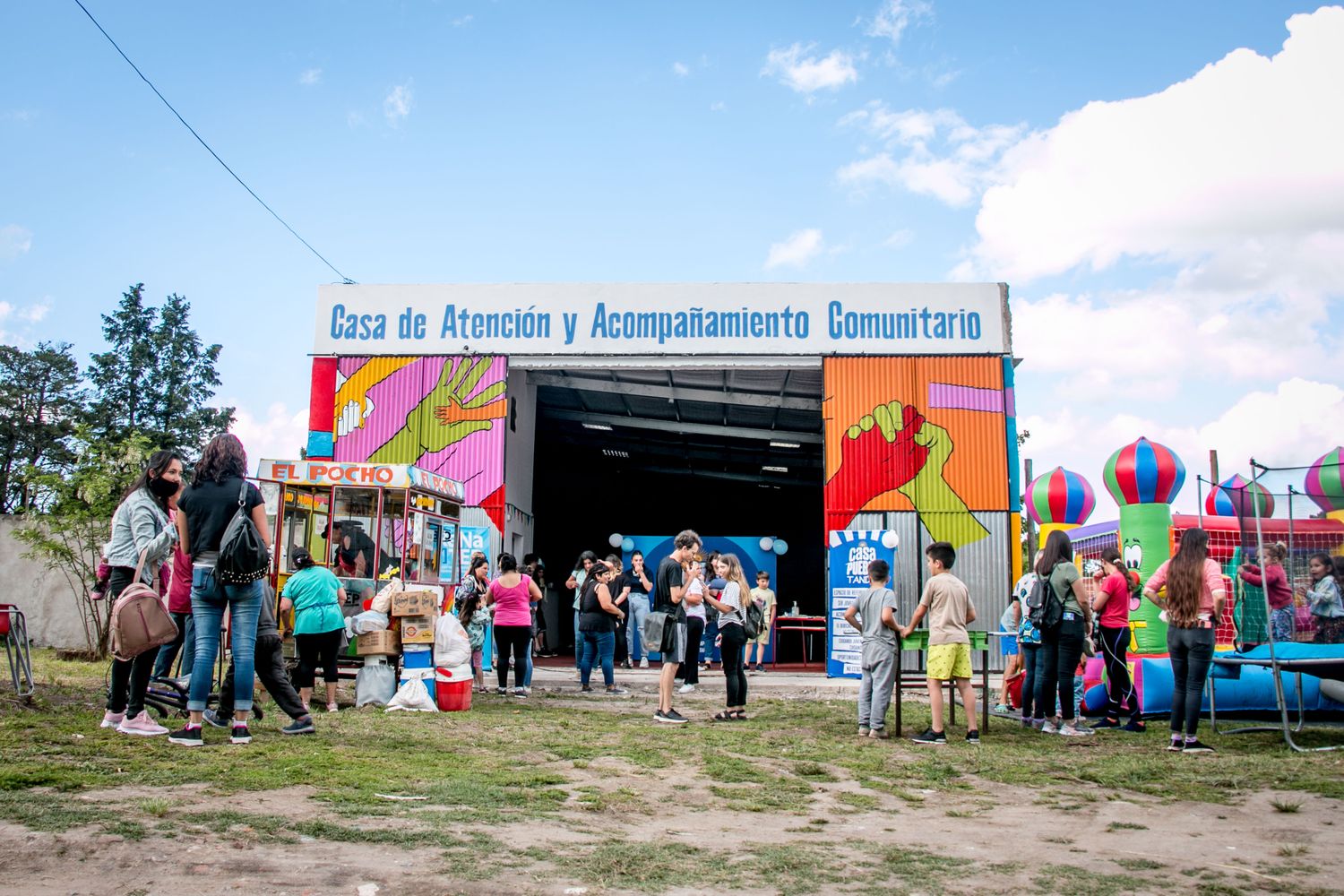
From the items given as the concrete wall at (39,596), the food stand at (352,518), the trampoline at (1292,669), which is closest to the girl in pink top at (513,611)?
the food stand at (352,518)

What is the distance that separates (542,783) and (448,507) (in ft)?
28.1

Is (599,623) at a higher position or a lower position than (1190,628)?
lower

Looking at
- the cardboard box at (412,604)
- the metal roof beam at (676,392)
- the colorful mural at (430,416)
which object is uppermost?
the metal roof beam at (676,392)

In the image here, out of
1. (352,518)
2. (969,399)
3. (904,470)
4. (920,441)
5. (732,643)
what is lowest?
(732,643)

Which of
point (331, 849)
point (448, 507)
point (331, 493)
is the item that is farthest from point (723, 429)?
point (331, 849)

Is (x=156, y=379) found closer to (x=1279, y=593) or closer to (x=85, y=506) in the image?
(x=85, y=506)

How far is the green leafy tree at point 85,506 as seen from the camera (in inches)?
583

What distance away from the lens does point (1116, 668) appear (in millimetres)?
9352

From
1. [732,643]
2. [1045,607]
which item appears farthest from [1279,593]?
[732,643]

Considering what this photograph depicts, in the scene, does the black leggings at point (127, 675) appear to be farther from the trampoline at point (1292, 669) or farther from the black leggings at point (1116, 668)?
the black leggings at point (1116, 668)

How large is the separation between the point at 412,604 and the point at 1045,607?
210 inches

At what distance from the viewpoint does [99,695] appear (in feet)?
28.1

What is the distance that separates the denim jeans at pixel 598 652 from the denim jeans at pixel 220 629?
591 cm

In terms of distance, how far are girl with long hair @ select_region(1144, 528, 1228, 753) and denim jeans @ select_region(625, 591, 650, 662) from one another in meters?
9.52
